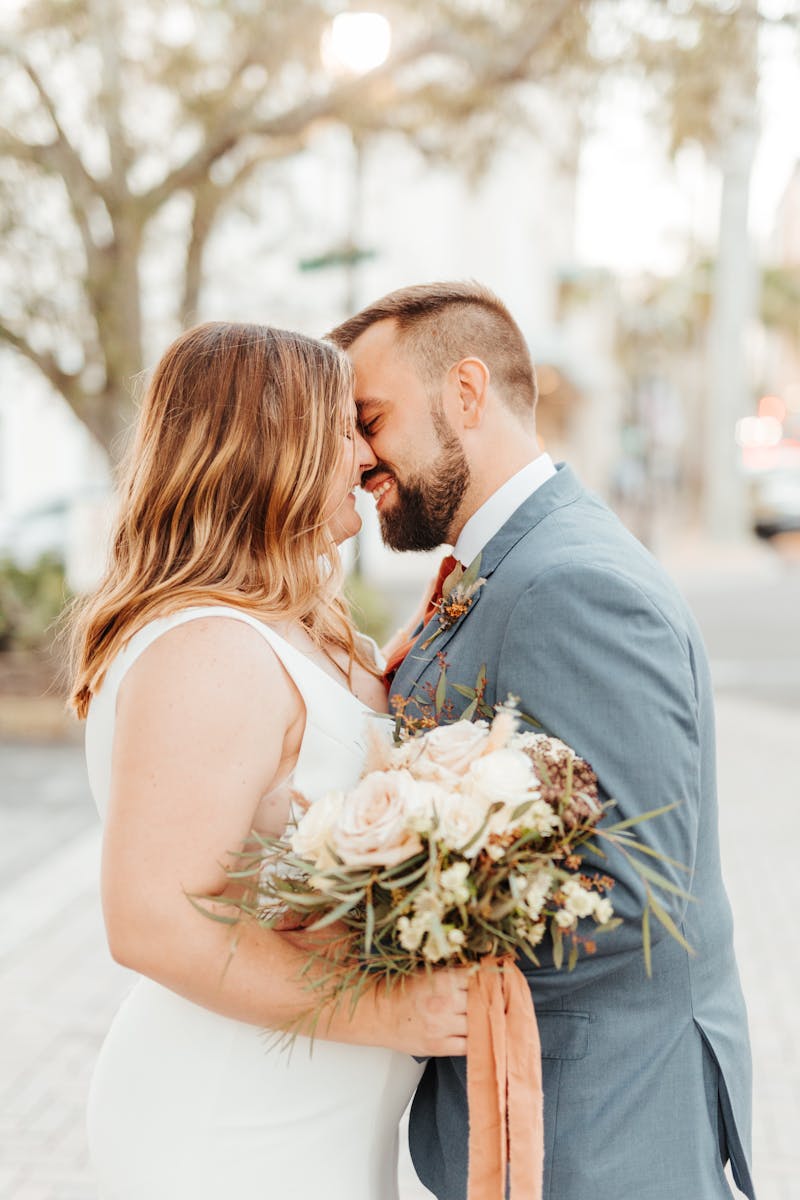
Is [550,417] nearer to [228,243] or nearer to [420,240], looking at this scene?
[420,240]

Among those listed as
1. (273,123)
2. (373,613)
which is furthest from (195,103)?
(373,613)

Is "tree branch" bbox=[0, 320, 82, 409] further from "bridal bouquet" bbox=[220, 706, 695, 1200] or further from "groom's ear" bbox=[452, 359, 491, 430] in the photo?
"bridal bouquet" bbox=[220, 706, 695, 1200]

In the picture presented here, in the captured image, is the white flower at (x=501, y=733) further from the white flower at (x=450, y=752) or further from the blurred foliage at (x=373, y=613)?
the blurred foliage at (x=373, y=613)

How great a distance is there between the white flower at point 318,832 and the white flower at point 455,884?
0.16 meters

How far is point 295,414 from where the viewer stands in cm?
199

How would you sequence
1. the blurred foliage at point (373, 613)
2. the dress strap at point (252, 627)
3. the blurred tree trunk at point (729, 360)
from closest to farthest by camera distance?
the dress strap at point (252, 627) → the blurred foliage at point (373, 613) → the blurred tree trunk at point (729, 360)

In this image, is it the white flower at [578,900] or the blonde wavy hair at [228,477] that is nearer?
the white flower at [578,900]

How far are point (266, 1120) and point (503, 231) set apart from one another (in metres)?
27.2

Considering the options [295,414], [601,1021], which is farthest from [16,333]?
[601,1021]

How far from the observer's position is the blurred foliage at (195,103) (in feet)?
26.0

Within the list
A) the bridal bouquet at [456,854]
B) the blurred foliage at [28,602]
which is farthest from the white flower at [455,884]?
the blurred foliage at [28,602]

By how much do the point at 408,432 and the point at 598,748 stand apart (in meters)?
0.86

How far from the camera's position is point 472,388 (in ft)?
7.64

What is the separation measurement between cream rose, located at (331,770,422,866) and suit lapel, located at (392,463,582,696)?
48 cm
